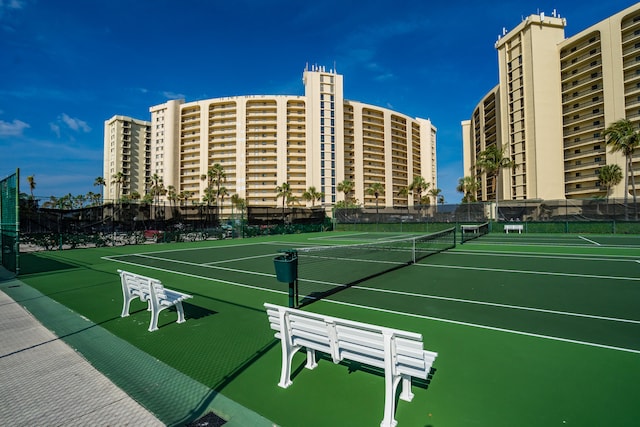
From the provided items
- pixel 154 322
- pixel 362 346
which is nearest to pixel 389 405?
pixel 362 346

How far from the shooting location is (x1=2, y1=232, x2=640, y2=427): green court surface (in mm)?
3125

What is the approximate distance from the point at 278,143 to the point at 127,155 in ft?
189

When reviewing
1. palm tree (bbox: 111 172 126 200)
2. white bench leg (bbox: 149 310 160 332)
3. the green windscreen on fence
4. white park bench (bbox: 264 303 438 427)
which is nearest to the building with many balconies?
palm tree (bbox: 111 172 126 200)

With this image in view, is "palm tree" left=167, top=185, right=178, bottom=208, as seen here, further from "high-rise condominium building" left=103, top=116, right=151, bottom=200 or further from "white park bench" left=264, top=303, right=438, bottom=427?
"white park bench" left=264, top=303, right=438, bottom=427

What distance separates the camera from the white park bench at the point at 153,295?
5.47 meters

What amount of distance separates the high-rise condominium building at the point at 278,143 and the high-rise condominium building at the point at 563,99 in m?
35.8

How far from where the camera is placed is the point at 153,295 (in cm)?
552

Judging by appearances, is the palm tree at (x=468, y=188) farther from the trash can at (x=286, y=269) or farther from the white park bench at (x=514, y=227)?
the trash can at (x=286, y=269)

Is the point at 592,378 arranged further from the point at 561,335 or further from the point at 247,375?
the point at 247,375

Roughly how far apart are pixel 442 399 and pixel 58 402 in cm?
396

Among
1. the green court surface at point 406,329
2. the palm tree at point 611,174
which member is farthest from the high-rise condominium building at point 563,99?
the green court surface at point 406,329

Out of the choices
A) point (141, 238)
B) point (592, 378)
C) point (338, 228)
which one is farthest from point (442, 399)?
point (338, 228)

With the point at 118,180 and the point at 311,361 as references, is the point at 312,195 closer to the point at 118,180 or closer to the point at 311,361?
the point at 118,180

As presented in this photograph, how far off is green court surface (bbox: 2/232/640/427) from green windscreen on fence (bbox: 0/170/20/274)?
8.30 ft
